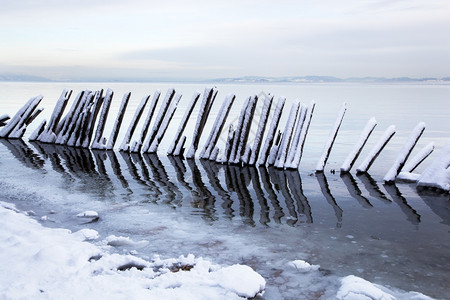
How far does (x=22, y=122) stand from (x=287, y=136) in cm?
756

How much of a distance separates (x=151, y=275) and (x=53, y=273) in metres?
0.71

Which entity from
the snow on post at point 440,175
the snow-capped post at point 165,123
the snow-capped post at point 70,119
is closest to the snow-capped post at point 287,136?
the snow on post at point 440,175

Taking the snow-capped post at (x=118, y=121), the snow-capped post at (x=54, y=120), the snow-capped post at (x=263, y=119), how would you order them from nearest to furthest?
the snow-capped post at (x=263, y=119) → the snow-capped post at (x=118, y=121) → the snow-capped post at (x=54, y=120)

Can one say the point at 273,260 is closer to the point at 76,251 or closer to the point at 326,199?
the point at 76,251

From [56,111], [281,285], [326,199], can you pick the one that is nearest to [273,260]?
[281,285]

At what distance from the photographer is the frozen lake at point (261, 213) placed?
3.62 m

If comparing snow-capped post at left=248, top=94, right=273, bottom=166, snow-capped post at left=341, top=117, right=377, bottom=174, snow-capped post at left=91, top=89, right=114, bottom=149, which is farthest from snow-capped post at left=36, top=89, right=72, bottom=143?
snow-capped post at left=341, top=117, right=377, bottom=174

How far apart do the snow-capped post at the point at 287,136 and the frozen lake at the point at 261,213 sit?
0.23 m

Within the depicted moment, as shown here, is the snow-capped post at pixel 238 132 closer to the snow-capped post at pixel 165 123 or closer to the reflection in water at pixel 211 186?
the reflection in water at pixel 211 186

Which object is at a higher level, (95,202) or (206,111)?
(206,111)

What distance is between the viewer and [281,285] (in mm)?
3248

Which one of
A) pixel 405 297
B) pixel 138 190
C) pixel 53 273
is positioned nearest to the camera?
pixel 405 297

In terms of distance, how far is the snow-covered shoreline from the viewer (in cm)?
303

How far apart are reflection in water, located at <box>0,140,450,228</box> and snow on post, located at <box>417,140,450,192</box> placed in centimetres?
23
